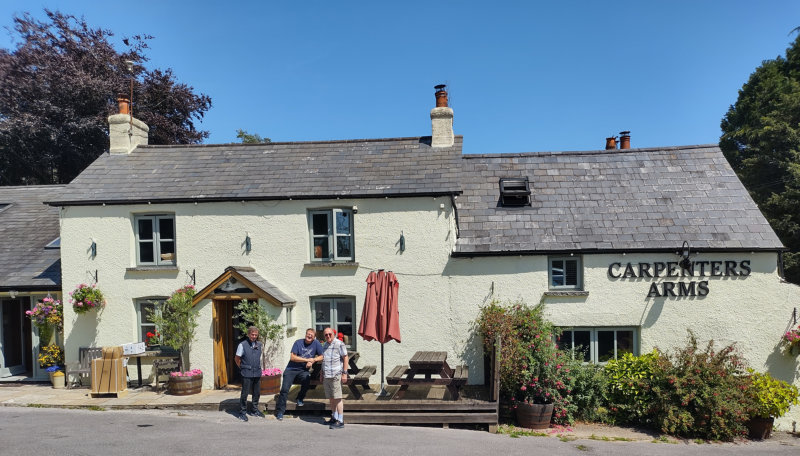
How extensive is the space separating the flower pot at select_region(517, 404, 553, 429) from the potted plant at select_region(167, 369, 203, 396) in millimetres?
7452

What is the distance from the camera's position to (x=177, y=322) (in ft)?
40.1

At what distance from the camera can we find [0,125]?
86.0 feet

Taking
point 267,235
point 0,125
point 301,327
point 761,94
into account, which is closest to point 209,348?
point 301,327

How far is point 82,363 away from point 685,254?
1541cm

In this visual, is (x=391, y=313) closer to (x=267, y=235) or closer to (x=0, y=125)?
(x=267, y=235)

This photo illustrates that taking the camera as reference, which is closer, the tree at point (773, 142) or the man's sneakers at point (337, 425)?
the man's sneakers at point (337, 425)

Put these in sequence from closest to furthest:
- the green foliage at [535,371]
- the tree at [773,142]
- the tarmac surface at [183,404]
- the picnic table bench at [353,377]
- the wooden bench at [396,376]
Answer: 1. the wooden bench at [396,376]
2. the picnic table bench at [353,377]
3. the tarmac surface at [183,404]
4. the green foliage at [535,371]
5. the tree at [773,142]

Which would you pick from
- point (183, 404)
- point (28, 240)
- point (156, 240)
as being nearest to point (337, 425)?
point (183, 404)

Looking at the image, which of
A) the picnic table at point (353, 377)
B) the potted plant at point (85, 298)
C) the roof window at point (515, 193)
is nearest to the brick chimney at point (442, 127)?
the roof window at point (515, 193)

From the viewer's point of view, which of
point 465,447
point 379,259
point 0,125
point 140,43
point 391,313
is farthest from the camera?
point 140,43

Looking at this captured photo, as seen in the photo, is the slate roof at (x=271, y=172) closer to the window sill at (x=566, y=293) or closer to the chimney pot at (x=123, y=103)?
the chimney pot at (x=123, y=103)

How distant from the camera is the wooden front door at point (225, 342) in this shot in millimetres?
12383

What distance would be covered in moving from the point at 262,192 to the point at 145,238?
11.3 feet

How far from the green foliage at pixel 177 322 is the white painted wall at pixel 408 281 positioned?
249mm
